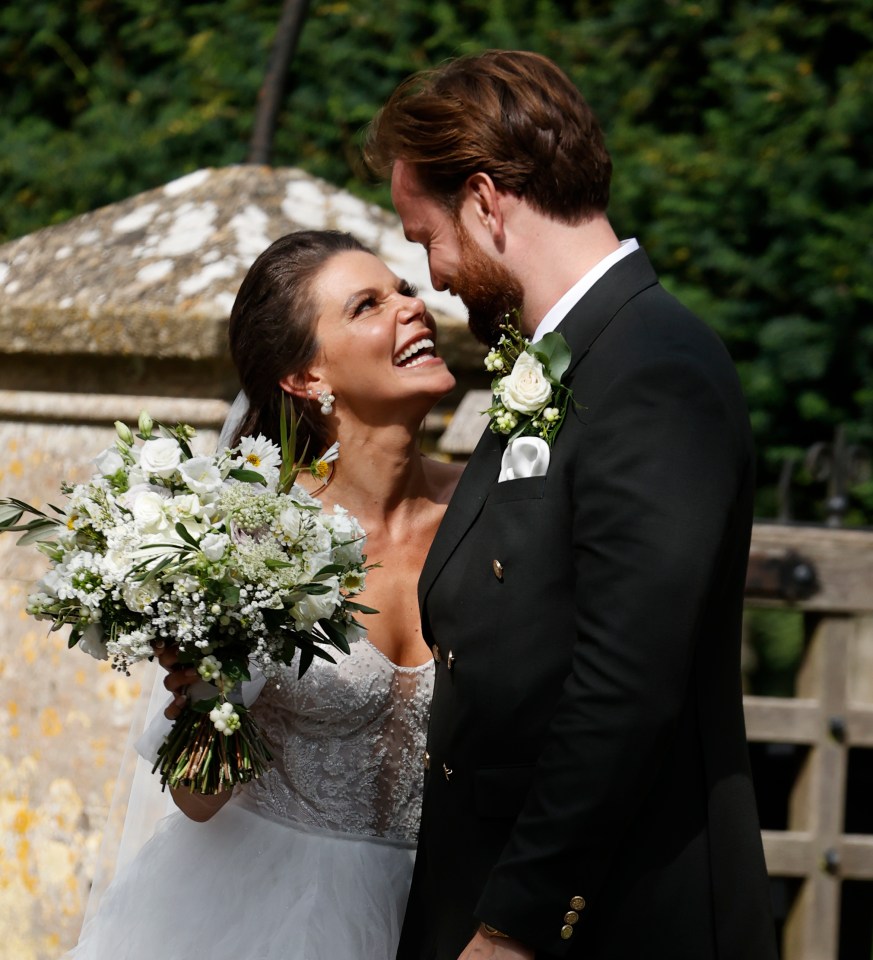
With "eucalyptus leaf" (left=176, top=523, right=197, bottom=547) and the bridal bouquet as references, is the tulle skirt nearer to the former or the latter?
the bridal bouquet

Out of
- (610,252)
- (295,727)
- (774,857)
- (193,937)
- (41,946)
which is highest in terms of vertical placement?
(610,252)

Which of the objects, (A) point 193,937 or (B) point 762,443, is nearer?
(A) point 193,937

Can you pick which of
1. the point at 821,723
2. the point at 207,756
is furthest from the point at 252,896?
the point at 821,723

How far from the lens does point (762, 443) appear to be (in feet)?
17.2

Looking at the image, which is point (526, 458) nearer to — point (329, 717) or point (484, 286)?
point (484, 286)

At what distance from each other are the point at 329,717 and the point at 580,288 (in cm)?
106

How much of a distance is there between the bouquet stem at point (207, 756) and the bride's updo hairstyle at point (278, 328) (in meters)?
0.83

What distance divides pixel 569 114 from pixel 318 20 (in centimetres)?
446

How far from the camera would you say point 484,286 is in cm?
210

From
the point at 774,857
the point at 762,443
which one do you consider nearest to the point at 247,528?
the point at 774,857

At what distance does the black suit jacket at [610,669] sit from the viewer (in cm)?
172

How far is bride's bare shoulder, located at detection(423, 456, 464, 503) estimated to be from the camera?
2.98 m

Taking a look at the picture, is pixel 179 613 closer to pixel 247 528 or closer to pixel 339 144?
pixel 247 528

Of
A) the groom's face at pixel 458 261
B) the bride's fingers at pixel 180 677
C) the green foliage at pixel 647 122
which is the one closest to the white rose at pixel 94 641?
the bride's fingers at pixel 180 677
